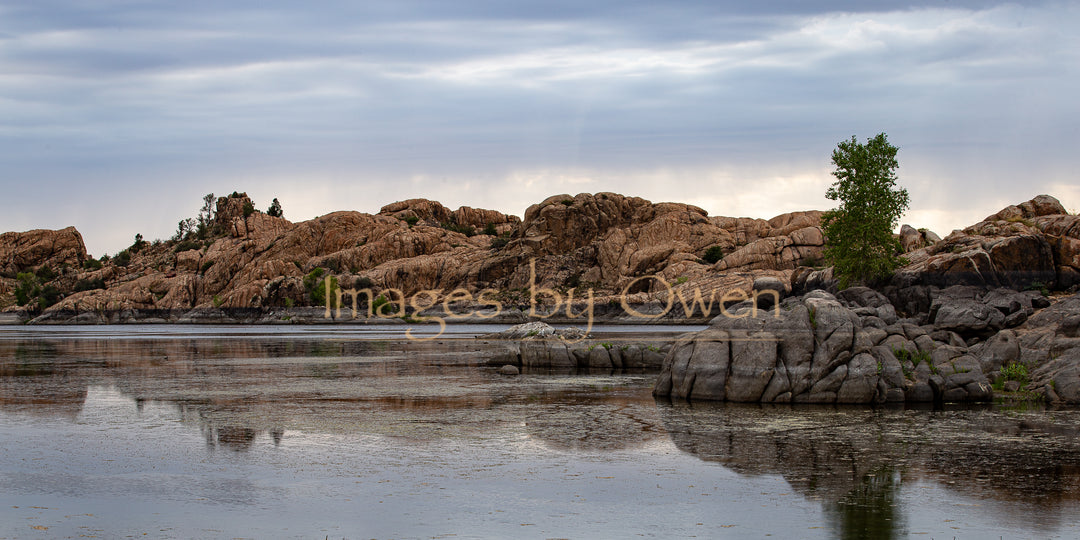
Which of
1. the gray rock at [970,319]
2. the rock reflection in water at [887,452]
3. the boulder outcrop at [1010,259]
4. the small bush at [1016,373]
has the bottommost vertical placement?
the rock reflection in water at [887,452]

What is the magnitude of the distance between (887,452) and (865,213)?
67466 millimetres

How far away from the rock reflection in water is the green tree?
55.6m

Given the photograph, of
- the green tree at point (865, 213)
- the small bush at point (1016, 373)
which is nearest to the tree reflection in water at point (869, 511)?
the small bush at point (1016, 373)

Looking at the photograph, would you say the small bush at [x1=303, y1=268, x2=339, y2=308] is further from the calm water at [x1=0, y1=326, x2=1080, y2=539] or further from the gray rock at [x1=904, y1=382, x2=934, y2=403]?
the gray rock at [x1=904, y1=382, x2=934, y2=403]

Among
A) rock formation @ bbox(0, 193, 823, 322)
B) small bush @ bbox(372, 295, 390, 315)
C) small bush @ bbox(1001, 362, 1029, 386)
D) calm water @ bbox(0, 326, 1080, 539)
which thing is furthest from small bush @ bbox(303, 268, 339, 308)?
small bush @ bbox(1001, 362, 1029, 386)

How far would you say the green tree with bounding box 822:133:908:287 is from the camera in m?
81.0

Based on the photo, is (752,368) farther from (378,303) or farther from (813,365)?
(378,303)

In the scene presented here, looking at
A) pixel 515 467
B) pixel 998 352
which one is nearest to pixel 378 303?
pixel 998 352

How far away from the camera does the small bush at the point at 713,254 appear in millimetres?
155125

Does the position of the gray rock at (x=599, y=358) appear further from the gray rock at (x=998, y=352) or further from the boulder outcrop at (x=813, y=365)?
the gray rock at (x=998, y=352)

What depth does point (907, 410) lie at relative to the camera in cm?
2764

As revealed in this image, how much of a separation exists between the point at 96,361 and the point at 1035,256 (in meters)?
62.9

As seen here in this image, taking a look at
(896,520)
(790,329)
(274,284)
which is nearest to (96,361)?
(790,329)

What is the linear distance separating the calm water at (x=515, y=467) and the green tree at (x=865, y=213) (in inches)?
2143
